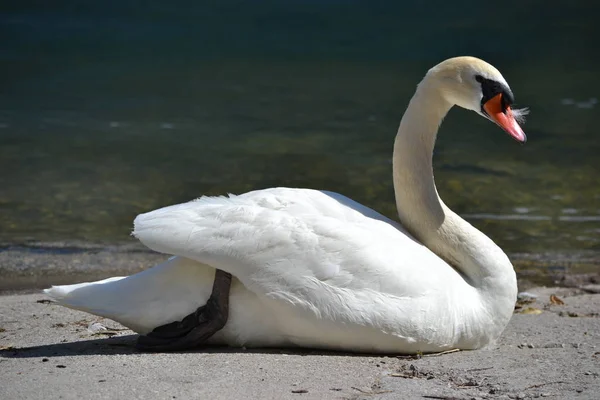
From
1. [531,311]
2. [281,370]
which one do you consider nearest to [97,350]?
[281,370]

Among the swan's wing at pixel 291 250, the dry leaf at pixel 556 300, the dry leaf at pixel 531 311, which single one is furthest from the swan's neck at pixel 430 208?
the dry leaf at pixel 556 300

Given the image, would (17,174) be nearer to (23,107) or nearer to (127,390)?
(23,107)

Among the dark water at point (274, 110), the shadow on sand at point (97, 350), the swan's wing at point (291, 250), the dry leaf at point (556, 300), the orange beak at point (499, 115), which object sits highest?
the dark water at point (274, 110)

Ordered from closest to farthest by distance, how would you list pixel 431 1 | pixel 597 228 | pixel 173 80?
pixel 597 228, pixel 173 80, pixel 431 1

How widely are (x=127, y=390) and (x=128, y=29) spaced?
904 inches

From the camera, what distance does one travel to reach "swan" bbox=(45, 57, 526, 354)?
213 inches

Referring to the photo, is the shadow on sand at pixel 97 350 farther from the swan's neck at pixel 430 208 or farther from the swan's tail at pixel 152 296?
the swan's neck at pixel 430 208

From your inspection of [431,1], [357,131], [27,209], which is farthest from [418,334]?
[431,1]

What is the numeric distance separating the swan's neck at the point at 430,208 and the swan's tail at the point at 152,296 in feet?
4.41

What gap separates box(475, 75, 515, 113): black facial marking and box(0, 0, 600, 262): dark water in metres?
3.47

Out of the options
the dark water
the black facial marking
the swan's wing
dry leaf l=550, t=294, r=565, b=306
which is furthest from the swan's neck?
the dark water

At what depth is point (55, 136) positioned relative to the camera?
14.2 meters

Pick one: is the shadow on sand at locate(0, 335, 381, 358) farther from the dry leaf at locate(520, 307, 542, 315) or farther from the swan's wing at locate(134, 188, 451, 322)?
the dry leaf at locate(520, 307, 542, 315)

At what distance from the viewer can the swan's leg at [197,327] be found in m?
5.50
